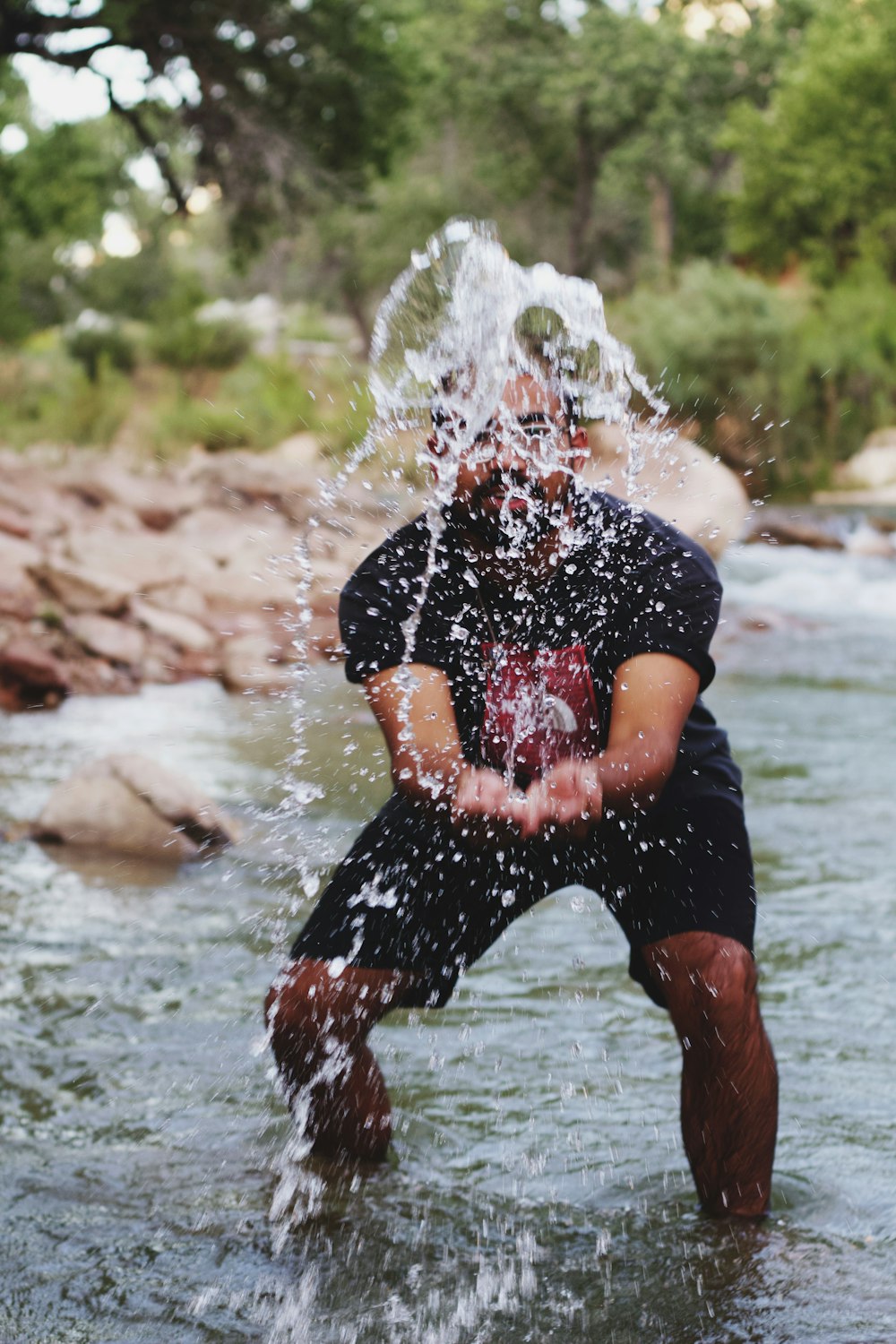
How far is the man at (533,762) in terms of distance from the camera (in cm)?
300

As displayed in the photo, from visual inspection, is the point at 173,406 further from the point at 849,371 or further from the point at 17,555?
the point at 849,371

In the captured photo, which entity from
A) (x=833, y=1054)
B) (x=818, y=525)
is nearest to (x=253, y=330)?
(x=818, y=525)

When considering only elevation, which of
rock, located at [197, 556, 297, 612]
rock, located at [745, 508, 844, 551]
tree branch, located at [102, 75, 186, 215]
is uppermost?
tree branch, located at [102, 75, 186, 215]

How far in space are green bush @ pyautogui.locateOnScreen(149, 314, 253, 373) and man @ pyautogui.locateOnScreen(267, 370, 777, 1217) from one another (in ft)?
83.3

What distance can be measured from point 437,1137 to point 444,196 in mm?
48487

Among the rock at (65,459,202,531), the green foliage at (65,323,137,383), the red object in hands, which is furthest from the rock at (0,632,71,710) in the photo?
the green foliage at (65,323,137,383)

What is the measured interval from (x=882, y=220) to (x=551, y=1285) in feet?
129

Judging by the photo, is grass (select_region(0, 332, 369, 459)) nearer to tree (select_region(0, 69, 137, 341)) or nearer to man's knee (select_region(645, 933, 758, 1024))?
tree (select_region(0, 69, 137, 341))

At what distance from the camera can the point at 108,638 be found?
35.7 ft

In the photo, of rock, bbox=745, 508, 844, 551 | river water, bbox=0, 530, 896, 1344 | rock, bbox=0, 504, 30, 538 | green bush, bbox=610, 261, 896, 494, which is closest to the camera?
river water, bbox=0, 530, 896, 1344

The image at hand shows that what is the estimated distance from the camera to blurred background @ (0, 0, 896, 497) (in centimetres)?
1784

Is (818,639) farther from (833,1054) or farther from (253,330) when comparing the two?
(253,330)

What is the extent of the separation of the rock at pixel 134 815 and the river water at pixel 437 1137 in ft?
0.66

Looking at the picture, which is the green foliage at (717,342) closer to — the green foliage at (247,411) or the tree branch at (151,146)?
the green foliage at (247,411)
